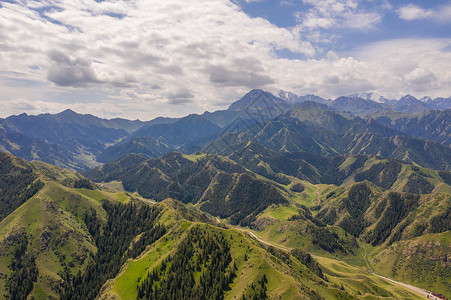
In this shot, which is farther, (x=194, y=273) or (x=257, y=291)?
(x=194, y=273)

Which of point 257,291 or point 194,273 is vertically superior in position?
point 257,291

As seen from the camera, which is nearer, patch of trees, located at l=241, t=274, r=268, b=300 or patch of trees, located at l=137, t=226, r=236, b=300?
patch of trees, located at l=241, t=274, r=268, b=300

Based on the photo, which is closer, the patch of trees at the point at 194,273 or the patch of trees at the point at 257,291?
the patch of trees at the point at 257,291

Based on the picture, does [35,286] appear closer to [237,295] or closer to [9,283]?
[9,283]

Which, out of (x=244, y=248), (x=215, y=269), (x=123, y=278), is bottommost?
Answer: (x=123, y=278)

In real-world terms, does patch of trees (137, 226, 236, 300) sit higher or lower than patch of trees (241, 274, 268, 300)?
lower

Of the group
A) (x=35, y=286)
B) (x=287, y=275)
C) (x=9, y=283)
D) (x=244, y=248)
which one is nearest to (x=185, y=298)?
(x=244, y=248)

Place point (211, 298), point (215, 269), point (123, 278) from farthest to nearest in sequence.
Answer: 1. point (123, 278)
2. point (215, 269)
3. point (211, 298)

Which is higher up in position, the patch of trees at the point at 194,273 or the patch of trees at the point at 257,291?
the patch of trees at the point at 257,291
